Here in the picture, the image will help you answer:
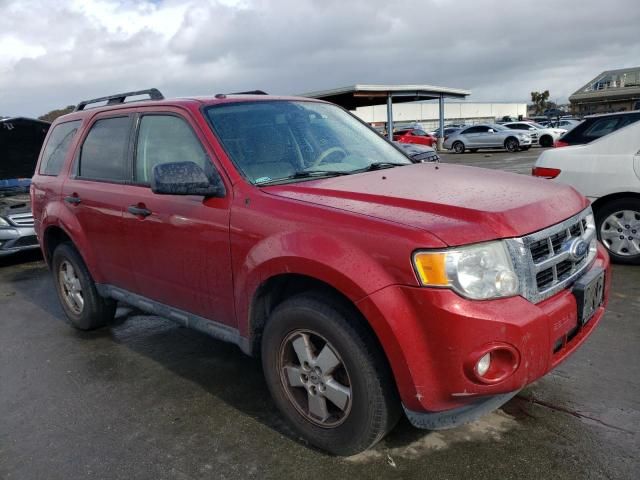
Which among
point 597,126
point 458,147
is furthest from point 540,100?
point 597,126

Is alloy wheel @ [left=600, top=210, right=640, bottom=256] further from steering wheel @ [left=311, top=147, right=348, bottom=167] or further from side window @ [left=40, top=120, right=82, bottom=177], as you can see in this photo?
side window @ [left=40, top=120, right=82, bottom=177]

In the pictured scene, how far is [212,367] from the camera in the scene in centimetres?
403

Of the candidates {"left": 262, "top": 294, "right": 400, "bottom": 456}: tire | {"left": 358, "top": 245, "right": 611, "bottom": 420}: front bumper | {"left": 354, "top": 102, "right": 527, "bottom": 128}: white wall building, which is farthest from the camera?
{"left": 354, "top": 102, "right": 527, "bottom": 128}: white wall building

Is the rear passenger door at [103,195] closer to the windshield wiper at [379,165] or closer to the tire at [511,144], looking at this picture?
the windshield wiper at [379,165]

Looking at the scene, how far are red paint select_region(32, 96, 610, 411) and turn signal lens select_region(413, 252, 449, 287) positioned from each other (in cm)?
4

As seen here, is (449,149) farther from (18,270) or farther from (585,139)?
(18,270)

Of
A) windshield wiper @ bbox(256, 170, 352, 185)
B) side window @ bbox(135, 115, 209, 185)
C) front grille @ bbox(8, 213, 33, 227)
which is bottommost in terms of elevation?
front grille @ bbox(8, 213, 33, 227)

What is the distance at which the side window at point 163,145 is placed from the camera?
344 centimetres

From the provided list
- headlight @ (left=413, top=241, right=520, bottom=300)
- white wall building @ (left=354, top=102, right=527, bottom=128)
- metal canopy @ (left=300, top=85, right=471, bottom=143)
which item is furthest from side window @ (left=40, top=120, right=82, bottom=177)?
white wall building @ (left=354, top=102, right=527, bottom=128)

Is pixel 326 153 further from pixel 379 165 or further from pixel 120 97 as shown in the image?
pixel 120 97

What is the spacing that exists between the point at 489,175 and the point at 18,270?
683 cm

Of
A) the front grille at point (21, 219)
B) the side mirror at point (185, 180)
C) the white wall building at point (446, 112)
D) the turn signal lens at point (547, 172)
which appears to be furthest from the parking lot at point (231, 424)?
the white wall building at point (446, 112)

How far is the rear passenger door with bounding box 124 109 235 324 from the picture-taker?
3.20 meters

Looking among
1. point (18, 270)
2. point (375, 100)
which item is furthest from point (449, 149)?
point (18, 270)
